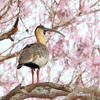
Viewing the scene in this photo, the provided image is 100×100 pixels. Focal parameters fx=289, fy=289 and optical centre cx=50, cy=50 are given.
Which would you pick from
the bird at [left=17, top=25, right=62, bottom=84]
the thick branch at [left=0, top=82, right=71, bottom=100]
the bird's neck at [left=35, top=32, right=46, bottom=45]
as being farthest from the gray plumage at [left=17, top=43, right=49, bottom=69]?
the bird's neck at [left=35, top=32, right=46, bottom=45]

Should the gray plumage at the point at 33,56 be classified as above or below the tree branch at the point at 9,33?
below

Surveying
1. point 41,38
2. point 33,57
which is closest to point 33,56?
point 33,57

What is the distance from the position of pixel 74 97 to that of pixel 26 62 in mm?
1321

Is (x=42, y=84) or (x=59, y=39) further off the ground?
(x=59, y=39)

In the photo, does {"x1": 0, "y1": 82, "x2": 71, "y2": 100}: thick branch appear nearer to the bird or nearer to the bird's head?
the bird

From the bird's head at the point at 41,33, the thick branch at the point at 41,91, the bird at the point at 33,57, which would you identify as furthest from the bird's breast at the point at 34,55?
the bird's head at the point at 41,33

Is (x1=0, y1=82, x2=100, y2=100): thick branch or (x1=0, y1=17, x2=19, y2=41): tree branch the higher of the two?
(x1=0, y1=17, x2=19, y2=41): tree branch

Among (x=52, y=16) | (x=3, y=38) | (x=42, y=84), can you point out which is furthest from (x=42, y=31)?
(x=42, y=84)

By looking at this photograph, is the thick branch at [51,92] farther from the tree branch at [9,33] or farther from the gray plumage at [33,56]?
the tree branch at [9,33]

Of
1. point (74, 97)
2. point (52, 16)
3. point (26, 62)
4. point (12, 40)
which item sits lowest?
point (74, 97)

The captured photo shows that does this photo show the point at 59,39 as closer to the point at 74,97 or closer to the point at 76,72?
the point at 76,72

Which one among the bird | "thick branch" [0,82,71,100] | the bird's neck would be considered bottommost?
"thick branch" [0,82,71,100]

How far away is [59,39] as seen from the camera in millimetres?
5332

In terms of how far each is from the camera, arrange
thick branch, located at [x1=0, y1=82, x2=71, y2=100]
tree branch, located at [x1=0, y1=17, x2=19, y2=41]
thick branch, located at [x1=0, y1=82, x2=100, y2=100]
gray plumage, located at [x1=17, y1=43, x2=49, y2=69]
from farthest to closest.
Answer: tree branch, located at [x1=0, y1=17, x2=19, y2=41], gray plumage, located at [x1=17, y1=43, x2=49, y2=69], thick branch, located at [x1=0, y1=82, x2=71, y2=100], thick branch, located at [x1=0, y1=82, x2=100, y2=100]
